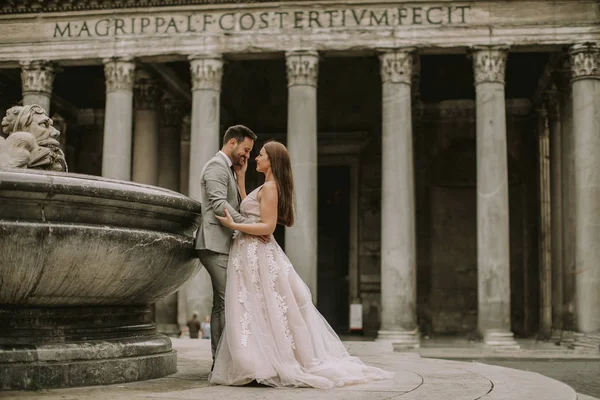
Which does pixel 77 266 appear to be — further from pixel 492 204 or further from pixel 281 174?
pixel 492 204

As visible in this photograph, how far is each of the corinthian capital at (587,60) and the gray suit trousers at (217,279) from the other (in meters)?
18.6

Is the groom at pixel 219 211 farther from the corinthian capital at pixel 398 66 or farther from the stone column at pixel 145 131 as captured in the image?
the stone column at pixel 145 131

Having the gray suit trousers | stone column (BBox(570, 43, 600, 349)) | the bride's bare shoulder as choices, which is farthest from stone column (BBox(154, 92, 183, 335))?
the bride's bare shoulder

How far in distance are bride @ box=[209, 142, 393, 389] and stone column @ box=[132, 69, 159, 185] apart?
2117cm

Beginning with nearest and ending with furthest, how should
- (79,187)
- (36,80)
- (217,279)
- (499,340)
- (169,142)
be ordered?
(79,187) → (217,279) → (499,340) → (36,80) → (169,142)

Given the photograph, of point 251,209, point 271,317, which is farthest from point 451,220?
point 271,317

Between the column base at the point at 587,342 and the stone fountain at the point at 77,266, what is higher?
the stone fountain at the point at 77,266

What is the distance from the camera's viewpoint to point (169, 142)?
29516 mm

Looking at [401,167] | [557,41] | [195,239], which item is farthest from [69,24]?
[195,239]

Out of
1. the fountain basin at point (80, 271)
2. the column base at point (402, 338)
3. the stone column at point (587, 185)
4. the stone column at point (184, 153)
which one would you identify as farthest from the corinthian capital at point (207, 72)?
the fountain basin at point (80, 271)

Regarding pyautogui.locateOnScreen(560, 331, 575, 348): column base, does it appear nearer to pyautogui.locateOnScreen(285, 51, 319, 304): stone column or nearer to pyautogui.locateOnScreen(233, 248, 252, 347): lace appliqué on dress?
pyautogui.locateOnScreen(285, 51, 319, 304): stone column

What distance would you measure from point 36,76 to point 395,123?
1136 cm

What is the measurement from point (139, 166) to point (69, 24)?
17.3 ft

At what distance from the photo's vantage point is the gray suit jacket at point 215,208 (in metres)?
6.33
